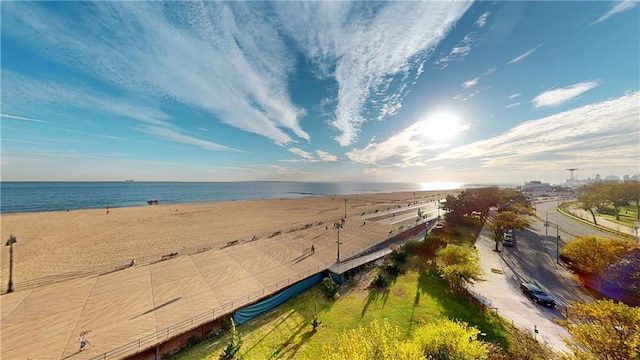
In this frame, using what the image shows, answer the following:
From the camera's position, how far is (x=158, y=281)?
67.7 feet

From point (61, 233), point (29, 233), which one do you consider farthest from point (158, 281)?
point (29, 233)

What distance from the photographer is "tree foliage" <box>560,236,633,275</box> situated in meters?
18.5

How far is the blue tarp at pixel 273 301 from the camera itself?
16062mm

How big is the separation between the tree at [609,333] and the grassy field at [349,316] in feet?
12.6

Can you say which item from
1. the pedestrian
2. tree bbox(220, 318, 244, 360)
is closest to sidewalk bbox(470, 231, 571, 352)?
tree bbox(220, 318, 244, 360)

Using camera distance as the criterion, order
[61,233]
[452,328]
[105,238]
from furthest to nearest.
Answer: [61,233] → [105,238] → [452,328]

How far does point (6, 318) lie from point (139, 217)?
42.1 meters

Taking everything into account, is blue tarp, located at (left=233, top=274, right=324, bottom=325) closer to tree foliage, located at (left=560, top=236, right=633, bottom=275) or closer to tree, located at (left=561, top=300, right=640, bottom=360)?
tree, located at (left=561, top=300, right=640, bottom=360)

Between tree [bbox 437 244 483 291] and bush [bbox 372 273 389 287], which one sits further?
bush [bbox 372 273 389 287]

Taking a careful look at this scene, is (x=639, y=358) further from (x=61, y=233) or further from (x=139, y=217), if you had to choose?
(x=139, y=217)

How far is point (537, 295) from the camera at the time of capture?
1788 centimetres

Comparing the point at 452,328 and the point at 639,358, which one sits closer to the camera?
the point at 639,358

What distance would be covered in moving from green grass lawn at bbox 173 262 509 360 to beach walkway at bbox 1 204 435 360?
2.10 metres

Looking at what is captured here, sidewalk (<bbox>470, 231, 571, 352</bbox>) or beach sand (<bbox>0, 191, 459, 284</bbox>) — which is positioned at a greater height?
beach sand (<bbox>0, 191, 459, 284</bbox>)
